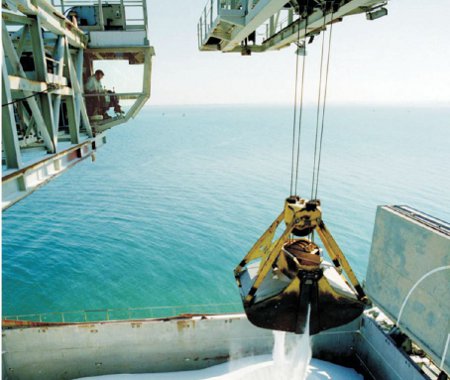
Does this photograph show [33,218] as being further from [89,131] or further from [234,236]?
[89,131]

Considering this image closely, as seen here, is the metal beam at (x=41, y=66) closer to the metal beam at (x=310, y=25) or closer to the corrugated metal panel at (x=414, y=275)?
the metal beam at (x=310, y=25)

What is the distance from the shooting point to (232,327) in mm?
11047

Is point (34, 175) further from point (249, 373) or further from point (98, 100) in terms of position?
point (249, 373)

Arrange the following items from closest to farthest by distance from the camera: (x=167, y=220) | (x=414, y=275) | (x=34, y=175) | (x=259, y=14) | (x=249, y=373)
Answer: (x=34, y=175), (x=259, y=14), (x=414, y=275), (x=249, y=373), (x=167, y=220)

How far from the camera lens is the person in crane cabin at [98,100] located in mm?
10297

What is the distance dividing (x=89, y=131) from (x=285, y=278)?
22.7 feet

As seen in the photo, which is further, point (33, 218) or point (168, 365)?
point (33, 218)

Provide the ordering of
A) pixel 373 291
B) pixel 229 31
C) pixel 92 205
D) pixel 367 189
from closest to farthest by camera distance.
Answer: pixel 229 31 < pixel 373 291 < pixel 92 205 < pixel 367 189

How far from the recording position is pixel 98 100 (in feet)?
34.5

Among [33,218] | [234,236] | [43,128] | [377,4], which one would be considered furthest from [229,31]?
[33,218]

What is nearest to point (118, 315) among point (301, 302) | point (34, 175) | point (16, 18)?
point (34, 175)

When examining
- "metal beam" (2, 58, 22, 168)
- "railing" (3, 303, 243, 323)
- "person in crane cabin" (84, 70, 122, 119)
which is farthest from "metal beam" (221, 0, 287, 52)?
"railing" (3, 303, 243, 323)

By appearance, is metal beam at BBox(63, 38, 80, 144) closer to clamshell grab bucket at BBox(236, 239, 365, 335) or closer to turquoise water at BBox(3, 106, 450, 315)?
clamshell grab bucket at BBox(236, 239, 365, 335)

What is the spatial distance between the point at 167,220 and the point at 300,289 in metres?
23.6
